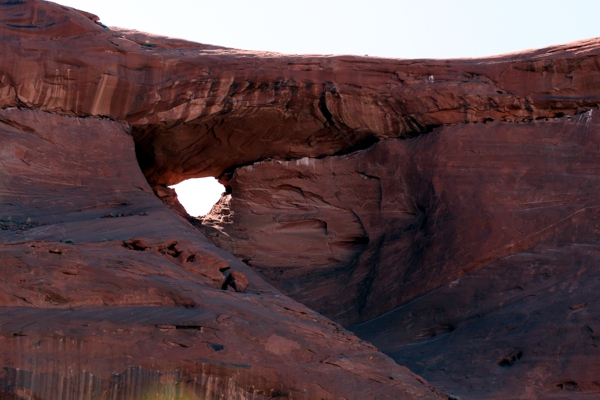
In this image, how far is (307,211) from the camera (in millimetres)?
23391

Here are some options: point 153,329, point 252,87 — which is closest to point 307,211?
point 252,87

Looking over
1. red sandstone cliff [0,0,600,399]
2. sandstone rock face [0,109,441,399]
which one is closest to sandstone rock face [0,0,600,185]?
red sandstone cliff [0,0,600,399]

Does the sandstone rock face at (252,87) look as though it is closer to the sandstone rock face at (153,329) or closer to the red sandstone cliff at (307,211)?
the red sandstone cliff at (307,211)

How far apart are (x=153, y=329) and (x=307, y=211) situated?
37.3 ft

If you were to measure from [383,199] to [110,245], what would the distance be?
9.66m

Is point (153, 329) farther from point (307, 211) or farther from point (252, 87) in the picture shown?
point (307, 211)

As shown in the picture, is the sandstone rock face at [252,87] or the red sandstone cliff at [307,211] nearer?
the red sandstone cliff at [307,211]

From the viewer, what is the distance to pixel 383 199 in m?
22.5

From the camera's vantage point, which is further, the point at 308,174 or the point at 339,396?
the point at 308,174

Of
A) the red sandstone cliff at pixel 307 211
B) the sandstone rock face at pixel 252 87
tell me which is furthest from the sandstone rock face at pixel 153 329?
the sandstone rock face at pixel 252 87

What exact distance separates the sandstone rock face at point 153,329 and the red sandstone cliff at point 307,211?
0.14 ft

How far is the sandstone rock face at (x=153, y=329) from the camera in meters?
11.8

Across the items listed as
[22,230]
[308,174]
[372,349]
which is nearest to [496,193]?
[308,174]

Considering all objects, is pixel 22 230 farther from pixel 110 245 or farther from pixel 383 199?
pixel 383 199
